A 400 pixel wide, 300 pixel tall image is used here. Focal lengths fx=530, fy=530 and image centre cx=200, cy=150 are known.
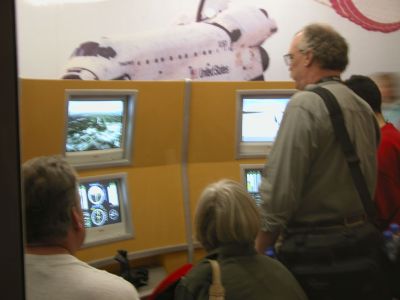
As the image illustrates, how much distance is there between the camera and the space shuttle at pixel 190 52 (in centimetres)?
381

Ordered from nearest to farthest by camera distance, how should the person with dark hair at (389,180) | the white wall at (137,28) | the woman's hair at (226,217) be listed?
the woman's hair at (226,217), the person with dark hair at (389,180), the white wall at (137,28)

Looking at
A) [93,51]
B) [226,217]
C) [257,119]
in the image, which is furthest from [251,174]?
[93,51]

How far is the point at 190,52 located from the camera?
4.11 m

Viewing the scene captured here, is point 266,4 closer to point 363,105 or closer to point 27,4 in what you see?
point 27,4

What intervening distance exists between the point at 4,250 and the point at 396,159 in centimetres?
206

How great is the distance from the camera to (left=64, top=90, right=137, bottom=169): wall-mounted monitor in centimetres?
247

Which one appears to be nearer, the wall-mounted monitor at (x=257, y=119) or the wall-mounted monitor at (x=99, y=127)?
the wall-mounted monitor at (x=99, y=127)

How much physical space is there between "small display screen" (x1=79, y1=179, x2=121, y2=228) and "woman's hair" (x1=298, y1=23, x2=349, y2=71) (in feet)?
3.94

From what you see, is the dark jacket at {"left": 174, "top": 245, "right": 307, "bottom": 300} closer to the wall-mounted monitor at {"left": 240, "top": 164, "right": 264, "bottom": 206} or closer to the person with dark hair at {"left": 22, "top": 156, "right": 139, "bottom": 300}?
the person with dark hair at {"left": 22, "top": 156, "right": 139, "bottom": 300}

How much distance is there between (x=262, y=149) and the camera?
10.0 ft

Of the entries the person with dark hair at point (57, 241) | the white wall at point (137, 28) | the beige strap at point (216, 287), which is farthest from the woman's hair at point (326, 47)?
the white wall at point (137, 28)

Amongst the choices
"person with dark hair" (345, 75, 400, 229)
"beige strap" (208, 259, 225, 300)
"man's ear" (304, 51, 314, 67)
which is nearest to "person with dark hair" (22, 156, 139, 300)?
"beige strap" (208, 259, 225, 300)

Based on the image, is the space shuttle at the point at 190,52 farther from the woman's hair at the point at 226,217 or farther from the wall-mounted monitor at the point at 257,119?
the woman's hair at the point at 226,217

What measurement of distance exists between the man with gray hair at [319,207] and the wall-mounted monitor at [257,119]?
120 cm
